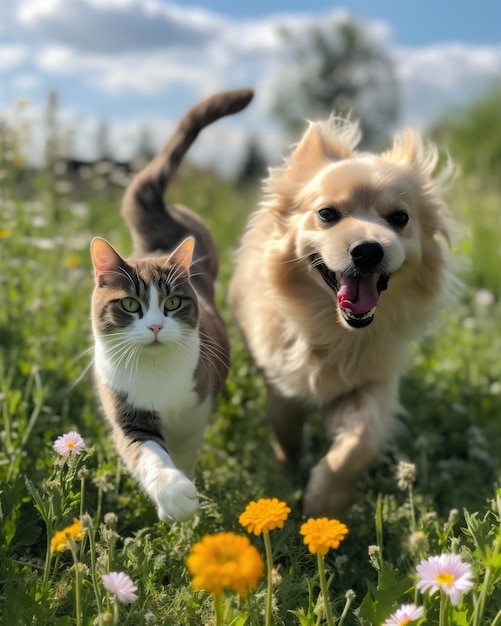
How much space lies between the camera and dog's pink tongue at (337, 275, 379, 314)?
2.55 m

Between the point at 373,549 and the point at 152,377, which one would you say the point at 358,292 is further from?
the point at 373,549

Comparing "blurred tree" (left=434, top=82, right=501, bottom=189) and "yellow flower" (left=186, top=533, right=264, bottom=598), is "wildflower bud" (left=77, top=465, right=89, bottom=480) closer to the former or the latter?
"yellow flower" (left=186, top=533, right=264, bottom=598)

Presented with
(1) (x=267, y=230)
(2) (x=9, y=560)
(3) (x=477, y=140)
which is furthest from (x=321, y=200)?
(3) (x=477, y=140)

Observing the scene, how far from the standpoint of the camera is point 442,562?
1479 mm

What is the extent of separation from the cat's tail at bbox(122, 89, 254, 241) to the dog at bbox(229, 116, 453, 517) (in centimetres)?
40

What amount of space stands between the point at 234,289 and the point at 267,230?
476 mm

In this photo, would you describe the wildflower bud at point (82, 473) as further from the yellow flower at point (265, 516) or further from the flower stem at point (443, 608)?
the flower stem at point (443, 608)

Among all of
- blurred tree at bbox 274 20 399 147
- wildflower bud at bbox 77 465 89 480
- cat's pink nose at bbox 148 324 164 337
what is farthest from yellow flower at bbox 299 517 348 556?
blurred tree at bbox 274 20 399 147

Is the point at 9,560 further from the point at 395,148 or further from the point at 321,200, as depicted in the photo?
the point at 395,148

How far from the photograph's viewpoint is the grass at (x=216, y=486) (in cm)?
171

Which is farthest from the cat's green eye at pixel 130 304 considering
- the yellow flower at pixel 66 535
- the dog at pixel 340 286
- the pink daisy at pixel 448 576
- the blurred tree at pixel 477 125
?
the blurred tree at pixel 477 125

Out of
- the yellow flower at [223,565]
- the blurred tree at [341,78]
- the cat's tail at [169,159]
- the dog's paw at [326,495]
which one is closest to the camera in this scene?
the yellow flower at [223,565]

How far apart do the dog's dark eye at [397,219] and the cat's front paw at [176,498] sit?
4.55ft

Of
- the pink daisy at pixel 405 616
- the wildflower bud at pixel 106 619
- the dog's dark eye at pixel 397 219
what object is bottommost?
the pink daisy at pixel 405 616
